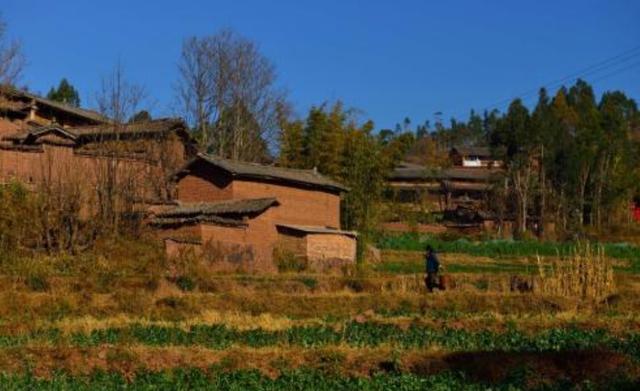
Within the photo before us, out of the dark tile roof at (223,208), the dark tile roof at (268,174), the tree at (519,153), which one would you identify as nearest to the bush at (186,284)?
the dark tile roof at (223,208)

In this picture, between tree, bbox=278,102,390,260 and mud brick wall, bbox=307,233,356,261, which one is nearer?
mud brick wall, bbox=307,233,356,261

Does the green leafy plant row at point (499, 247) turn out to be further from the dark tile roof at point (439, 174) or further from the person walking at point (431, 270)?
the person walking at point (431, 270)

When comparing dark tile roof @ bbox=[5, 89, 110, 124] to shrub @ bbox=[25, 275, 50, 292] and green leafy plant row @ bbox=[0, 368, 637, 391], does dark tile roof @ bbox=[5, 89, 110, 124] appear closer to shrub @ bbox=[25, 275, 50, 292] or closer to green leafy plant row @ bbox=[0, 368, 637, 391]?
shrub @ bbox=[25, 275, 50, 292]

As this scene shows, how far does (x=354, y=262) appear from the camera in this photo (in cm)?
3956

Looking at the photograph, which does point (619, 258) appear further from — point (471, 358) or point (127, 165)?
point (471, 358)

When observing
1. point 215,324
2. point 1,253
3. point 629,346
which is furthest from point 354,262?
point 629,346

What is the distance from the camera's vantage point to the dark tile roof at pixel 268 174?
132 feet

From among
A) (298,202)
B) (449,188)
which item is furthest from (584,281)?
(449,188)

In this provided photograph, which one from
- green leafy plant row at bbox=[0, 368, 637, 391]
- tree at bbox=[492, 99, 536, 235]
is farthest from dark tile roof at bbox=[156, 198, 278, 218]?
tree at bbox=[492, 99, 536, 235]

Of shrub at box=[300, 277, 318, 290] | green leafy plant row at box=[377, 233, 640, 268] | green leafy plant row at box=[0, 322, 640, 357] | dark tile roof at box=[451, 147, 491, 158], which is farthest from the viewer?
dark tile roof at box=[451, 147, 491, 158]

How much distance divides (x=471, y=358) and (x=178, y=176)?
3021 cm

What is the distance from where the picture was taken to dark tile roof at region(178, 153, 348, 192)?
40178 millimetres

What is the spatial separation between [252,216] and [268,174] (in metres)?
4.90

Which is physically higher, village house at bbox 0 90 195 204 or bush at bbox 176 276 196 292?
village house at bbox 0 90 195 204
